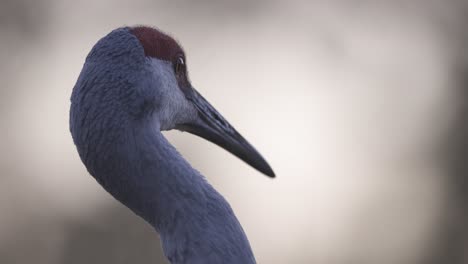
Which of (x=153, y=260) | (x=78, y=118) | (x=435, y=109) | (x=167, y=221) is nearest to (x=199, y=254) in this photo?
(x=167, y=221)

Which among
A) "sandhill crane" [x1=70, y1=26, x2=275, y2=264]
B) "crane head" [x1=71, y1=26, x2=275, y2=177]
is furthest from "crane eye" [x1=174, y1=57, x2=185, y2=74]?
"sandhill crane" [x1=70, y1=26, x2=275, y2=264]

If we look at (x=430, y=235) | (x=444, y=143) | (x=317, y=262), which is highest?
(x=444, y=143)

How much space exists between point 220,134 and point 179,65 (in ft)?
1.22

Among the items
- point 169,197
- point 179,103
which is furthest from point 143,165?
point 179,103

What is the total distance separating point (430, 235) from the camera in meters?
26.6

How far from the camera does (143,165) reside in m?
4.59

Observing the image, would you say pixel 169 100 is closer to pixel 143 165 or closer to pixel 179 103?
pixel 179 103

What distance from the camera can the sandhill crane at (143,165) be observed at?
4.52 m

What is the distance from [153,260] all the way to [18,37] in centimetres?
507

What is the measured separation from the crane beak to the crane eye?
141mm

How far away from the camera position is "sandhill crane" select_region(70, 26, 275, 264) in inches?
178

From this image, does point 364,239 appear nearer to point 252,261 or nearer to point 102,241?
point 102,241

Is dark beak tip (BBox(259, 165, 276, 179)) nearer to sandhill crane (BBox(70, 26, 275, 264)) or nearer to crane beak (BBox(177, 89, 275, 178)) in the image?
crane beak (BBox(177, 89, 275, 178))

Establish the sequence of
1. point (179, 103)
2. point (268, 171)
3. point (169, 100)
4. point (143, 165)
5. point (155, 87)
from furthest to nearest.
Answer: point (268, 171)
point (179, 103)
point (169, 100)
point (155, 87)
point (143, 165)
